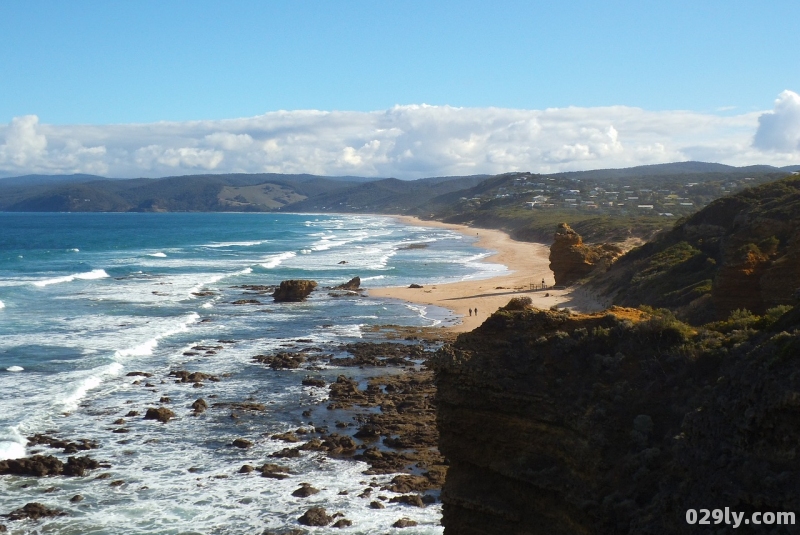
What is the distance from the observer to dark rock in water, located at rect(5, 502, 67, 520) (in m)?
15.2

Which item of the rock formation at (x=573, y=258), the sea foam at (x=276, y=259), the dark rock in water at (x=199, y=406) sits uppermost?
the rock formation at (x=573, y=258)

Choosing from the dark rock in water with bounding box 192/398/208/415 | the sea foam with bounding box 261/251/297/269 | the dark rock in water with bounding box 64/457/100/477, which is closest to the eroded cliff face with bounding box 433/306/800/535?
the dark rock in water with bounding box 64/457/100/477

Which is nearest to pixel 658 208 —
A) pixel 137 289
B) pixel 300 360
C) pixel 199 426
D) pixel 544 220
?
pixel 544 220

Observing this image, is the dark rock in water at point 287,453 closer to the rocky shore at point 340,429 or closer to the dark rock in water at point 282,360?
the rocky shore at point 340,429

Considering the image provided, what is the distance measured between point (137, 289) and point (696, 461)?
47.8 m

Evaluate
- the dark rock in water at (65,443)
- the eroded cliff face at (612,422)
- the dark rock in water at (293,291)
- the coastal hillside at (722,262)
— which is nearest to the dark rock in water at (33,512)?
the dark rock in water at (65,443)

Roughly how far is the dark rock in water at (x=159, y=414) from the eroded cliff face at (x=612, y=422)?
12575mm

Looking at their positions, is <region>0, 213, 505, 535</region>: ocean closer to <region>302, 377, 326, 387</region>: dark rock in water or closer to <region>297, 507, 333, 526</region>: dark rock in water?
<region>297, 507, 333, 526</region>: dark rock in water

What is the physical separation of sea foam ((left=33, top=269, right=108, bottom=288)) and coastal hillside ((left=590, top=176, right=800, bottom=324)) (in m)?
39.9

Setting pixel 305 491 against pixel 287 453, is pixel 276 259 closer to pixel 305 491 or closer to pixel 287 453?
pixel 287 453

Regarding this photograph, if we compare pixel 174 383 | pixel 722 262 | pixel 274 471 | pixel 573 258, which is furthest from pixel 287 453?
pixel 573 258

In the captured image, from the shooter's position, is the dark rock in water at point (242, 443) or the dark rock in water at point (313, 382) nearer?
the dark rock in water at point (242, 443)

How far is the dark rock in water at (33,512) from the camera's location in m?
15.2

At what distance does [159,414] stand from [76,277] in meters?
41.1
